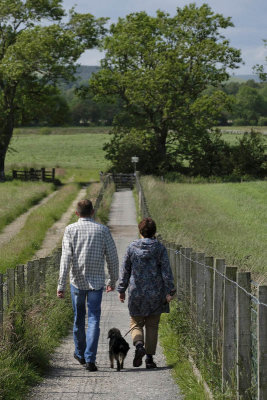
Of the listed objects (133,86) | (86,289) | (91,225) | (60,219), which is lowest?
(60,219)

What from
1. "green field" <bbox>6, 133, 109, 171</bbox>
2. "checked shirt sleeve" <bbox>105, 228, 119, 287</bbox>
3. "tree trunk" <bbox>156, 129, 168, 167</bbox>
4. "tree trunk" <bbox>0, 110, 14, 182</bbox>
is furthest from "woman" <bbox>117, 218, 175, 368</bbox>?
"green field" <bbox>6, 133, 109, 171</bbox>

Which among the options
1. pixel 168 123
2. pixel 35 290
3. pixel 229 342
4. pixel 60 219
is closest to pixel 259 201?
pixel 60 219

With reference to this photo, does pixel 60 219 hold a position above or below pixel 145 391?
below

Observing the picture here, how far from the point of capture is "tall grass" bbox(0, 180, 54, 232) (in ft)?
117

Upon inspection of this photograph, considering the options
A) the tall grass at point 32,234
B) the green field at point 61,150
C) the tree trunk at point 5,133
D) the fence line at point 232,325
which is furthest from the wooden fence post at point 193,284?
the green field at point 61,150

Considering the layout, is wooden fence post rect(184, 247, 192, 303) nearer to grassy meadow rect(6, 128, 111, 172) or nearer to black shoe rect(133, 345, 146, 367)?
black shoe rect(133, 345, 146, 367)

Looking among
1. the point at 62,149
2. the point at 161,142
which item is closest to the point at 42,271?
the point at 161,142

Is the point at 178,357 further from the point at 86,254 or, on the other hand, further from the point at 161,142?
the point at 161,142

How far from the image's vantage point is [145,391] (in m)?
7.03

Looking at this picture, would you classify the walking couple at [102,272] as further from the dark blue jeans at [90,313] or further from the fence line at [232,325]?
the fence line at [232,325]

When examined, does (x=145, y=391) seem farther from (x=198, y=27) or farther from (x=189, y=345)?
(x=198, y=27)

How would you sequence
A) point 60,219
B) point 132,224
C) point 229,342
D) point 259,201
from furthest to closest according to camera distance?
1. point 259,201
2. point 60,219
3. point 132,224
4. point 229,342

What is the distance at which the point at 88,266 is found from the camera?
8.01 metres

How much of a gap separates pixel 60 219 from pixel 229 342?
2956 centimetres
